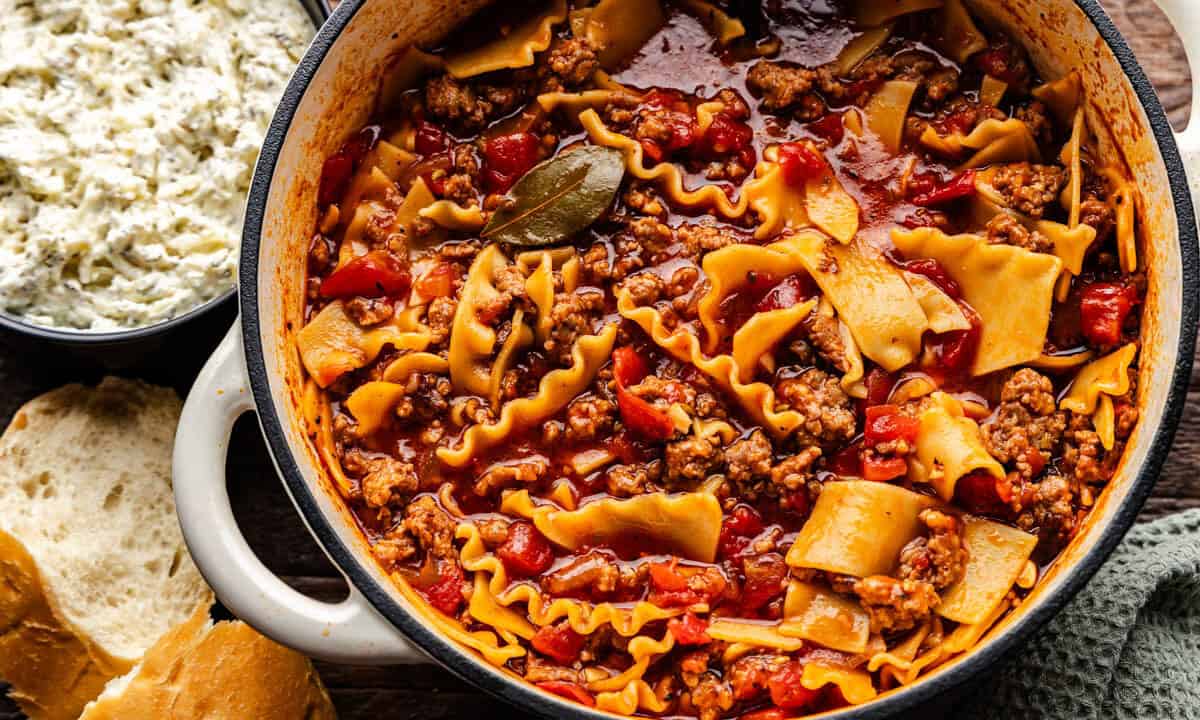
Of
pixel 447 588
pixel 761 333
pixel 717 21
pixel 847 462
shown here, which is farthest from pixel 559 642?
pixel 717 21

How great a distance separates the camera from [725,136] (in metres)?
5.44

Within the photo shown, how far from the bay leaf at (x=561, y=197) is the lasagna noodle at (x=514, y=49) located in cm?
47

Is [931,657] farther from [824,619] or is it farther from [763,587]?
[763,587]

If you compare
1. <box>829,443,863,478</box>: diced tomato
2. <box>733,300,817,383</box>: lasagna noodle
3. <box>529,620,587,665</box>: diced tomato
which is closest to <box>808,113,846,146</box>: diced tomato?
<box>733,300,817,383</box>: lasagna noodle

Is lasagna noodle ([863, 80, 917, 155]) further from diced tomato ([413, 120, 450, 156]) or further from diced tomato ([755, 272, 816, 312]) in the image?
diced tomato ([413, 120, 450, 156])

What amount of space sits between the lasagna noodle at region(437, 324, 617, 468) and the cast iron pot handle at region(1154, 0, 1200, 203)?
2337 mm

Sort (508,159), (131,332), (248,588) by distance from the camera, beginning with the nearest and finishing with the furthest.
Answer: (248,588)
(508,159)
(131,332)

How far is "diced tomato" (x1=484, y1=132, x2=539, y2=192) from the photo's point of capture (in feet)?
18.0

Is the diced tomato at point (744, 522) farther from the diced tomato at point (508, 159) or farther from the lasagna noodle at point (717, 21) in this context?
the lasagna noodle at point (717, 21)

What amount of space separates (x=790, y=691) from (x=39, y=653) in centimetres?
335

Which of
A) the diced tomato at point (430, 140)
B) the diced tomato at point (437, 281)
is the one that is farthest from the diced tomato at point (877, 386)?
the diced tomato at point (430, 140)

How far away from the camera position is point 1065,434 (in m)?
5.21

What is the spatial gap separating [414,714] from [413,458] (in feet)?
4.52

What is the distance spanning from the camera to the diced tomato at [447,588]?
5203 millimetres
